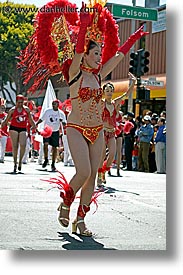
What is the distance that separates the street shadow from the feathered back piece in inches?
38.4

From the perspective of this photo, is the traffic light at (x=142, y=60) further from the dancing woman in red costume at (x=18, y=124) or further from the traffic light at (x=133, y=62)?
the dancing woman in red costume at (x=18, y=124)

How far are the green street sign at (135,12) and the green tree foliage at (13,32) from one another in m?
0.57

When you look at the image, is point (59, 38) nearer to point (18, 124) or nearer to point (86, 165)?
point (86, 165)

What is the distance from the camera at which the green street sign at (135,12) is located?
463 cm

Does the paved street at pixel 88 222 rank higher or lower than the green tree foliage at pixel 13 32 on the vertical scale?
lower

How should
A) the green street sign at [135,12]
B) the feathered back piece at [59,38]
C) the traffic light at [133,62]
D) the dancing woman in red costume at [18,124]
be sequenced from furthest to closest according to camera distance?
the dancing woman in red costume at [18,124]
the traffic light at [133,62]
the green street sign at [135,12]
the feathered back piece at [59,38]

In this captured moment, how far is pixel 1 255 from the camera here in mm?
3854

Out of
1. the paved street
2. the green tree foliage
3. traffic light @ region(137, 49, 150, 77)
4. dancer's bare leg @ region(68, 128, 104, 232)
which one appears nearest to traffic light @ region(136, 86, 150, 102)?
traffic light @ region(137, 49, 150, 77)

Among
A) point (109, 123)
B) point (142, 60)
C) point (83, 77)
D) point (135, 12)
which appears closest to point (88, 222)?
point (83, 77)

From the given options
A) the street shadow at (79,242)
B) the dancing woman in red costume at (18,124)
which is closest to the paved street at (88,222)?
the street shadow at (79,242)

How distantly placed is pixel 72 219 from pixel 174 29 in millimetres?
1448

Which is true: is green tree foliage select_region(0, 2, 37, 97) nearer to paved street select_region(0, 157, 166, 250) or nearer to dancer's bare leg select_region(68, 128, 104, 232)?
dancer's bare leg select_region(68, 128, 104, 232)

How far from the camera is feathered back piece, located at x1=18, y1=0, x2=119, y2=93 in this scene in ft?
13.6

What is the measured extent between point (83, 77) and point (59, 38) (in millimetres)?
288
